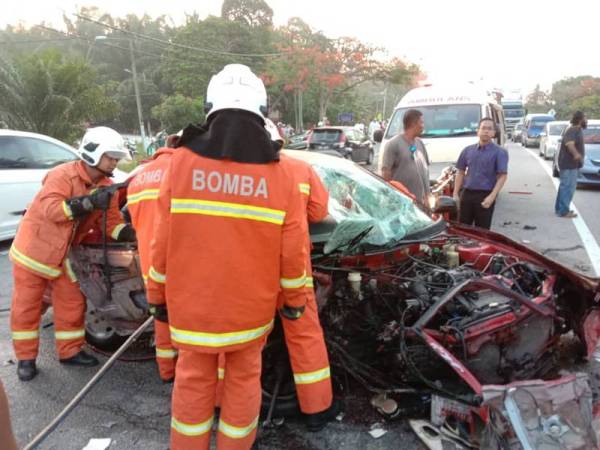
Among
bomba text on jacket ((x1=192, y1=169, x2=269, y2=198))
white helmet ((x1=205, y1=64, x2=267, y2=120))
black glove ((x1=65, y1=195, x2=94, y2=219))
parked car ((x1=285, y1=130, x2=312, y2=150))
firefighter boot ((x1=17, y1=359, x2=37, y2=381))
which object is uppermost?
white helmet ((x1=205, y1=64, x2=267, y2=120))

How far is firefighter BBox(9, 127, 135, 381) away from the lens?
3172 millimetres

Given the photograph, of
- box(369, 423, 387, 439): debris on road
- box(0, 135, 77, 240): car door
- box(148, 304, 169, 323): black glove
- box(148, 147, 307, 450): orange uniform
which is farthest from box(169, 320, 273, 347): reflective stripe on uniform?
box(0, 135, 77, 240): car door

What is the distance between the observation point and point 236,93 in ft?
6.61

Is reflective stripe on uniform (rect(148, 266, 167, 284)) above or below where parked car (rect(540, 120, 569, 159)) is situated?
above

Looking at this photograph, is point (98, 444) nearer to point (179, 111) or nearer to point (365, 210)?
point (365, 210)

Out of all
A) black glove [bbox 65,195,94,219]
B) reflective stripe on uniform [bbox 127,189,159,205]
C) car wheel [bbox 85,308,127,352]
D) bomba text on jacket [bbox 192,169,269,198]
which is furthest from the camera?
car wheel [bbox 85,308,127,352]

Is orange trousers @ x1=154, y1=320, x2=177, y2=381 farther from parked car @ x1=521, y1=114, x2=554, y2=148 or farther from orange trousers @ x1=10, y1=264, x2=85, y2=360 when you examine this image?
parked car @ x1=521, y1=114, x2=554, y2=148

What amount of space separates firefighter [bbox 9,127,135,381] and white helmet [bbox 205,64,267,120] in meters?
1.45

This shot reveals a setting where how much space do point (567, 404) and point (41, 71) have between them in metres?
14.9

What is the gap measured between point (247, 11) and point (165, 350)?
4501 cm

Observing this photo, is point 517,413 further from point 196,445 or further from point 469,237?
point 469,237

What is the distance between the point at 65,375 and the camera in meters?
3.34

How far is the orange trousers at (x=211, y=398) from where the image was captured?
2.12 meters

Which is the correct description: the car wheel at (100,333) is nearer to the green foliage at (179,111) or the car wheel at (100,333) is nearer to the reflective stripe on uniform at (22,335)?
the reflective stripe on uniform at (22,335)
